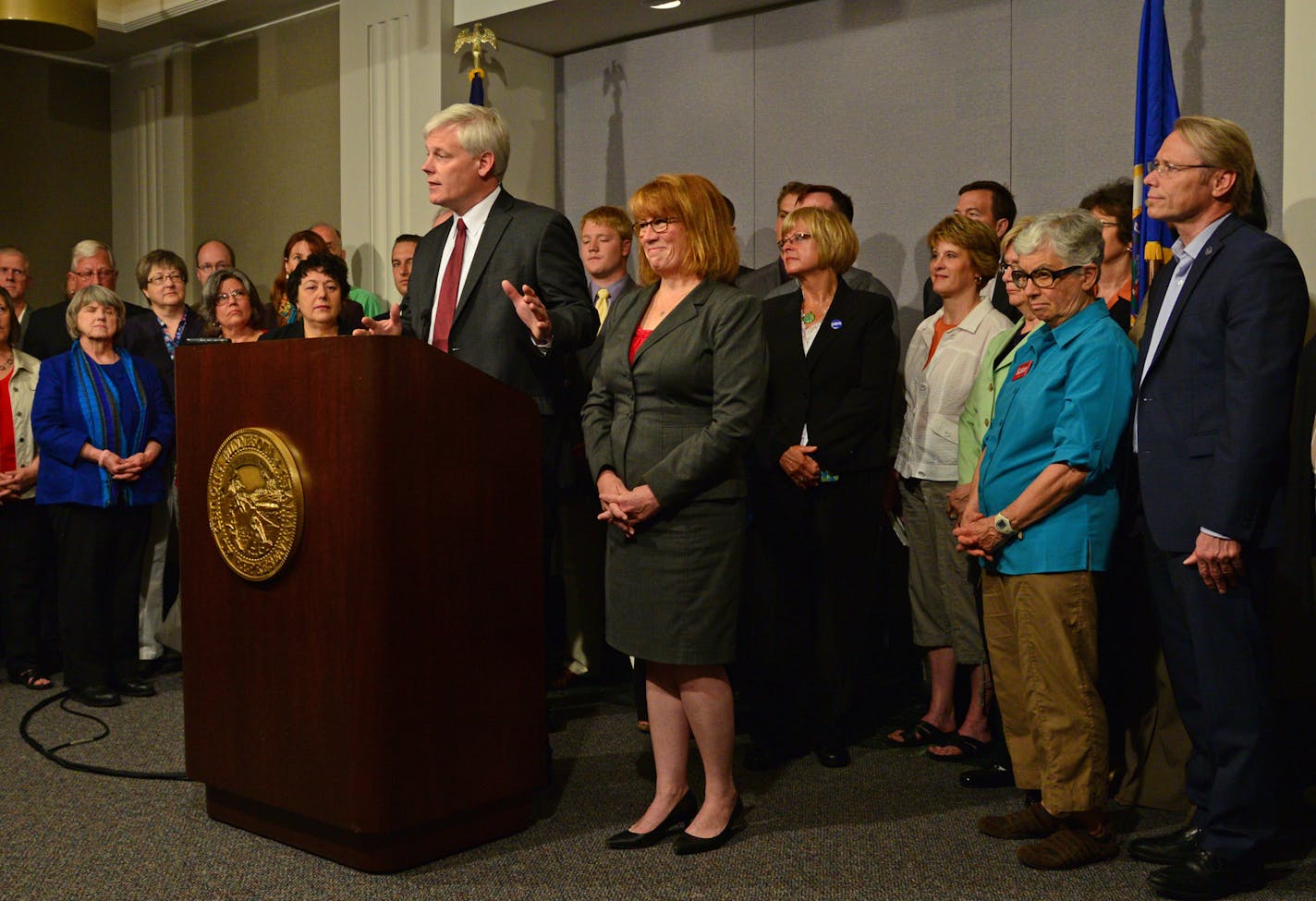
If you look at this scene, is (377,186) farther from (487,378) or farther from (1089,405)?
(1089,405)

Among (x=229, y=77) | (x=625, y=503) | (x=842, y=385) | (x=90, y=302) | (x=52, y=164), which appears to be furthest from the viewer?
(x=52, y=164)

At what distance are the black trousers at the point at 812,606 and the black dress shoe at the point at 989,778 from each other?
38 cm

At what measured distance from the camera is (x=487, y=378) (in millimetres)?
2799

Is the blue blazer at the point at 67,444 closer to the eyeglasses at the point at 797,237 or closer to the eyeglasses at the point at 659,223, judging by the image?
the eyeglasses at the point at 797,237

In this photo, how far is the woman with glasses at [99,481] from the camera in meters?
4.55

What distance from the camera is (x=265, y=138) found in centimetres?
743

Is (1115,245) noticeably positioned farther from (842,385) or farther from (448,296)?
(448,296)

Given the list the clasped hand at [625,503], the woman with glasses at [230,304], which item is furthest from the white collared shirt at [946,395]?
the woman with glasses at [230,304]

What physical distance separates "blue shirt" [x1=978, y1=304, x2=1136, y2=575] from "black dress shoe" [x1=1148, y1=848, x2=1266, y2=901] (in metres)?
0.63

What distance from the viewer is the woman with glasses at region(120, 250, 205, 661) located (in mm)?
4996

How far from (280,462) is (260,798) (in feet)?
2.47

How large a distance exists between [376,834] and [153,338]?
319 cm

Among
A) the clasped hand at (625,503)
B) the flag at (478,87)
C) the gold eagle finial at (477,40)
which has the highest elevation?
the gold eagle finial at (477,40)

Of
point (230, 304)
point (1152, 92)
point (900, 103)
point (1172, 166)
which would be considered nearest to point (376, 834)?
point (1172, 166)
